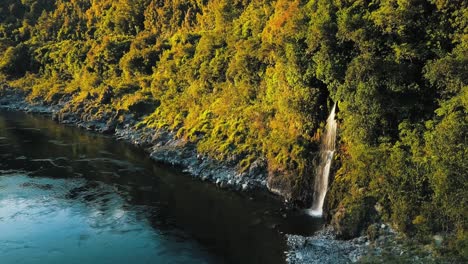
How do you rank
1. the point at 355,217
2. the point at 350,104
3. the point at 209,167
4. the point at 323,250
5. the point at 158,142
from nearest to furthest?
the point at 323,250 < the point at 355,217 < the point at 350,104 < the point at 209,167 < the point at 158,142

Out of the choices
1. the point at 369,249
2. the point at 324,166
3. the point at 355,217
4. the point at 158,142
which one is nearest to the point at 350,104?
the point at 324,166

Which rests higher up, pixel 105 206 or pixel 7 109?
pixel 7 109

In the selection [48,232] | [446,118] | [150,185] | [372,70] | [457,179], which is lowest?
[48,232]

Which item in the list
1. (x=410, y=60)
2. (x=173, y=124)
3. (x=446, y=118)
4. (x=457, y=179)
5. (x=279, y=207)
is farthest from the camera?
(x=173, y=124)

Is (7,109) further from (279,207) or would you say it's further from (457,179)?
(457,179)

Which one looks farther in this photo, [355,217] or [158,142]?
[158,142]

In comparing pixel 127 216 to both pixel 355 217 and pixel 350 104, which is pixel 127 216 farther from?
pixel 350 104

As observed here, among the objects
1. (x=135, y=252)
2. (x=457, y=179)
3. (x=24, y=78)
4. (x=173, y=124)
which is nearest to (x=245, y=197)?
(x=135, y=252)

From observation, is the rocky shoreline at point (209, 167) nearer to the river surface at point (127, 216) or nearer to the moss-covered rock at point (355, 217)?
the moss-covered rock at point (355, 217)
